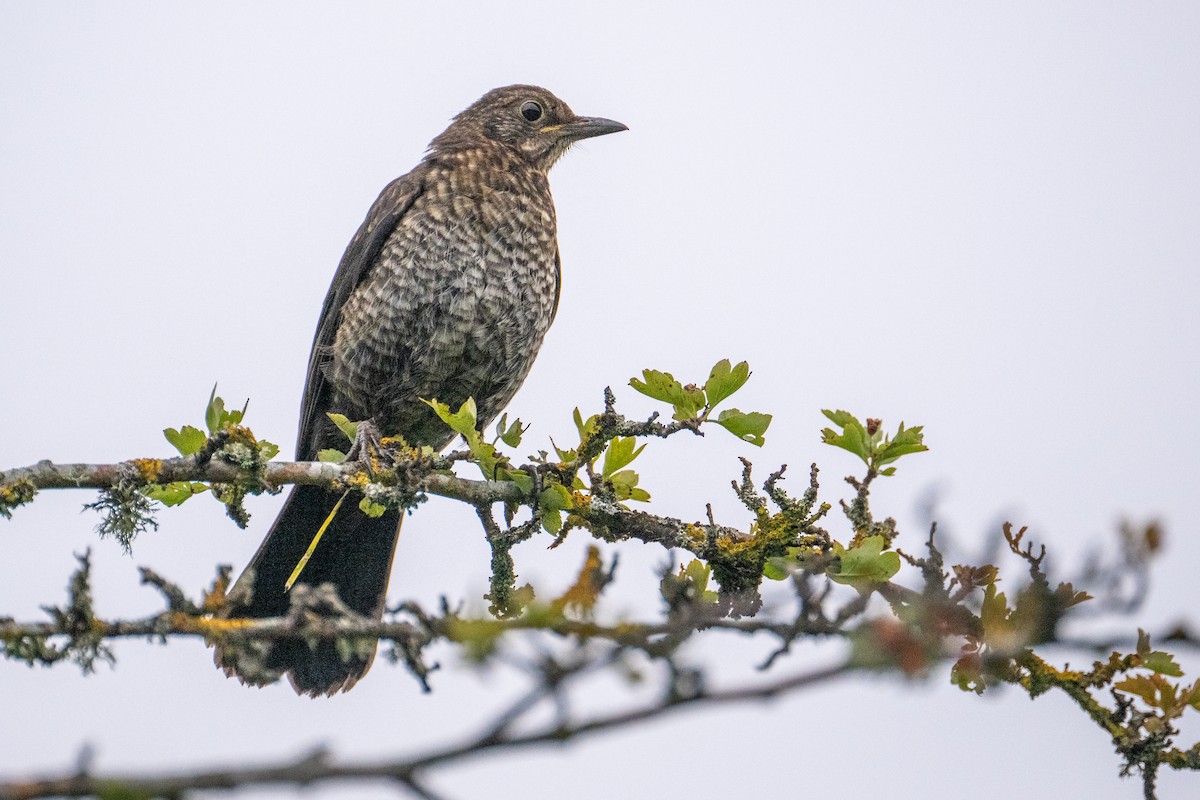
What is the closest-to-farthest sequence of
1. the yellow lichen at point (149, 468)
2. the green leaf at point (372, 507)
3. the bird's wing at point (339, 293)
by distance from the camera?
the yellow lichen at point (149, 468) → the green leaf at point (372, 507) → the bird's wing at point (339, 293)

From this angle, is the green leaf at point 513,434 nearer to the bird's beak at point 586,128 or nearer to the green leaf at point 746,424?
the green leaf at point 746,424

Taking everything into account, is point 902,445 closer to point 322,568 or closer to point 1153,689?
point 1153,689

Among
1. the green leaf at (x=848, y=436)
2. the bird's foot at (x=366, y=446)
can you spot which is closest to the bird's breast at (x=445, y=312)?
the bird's foot at (x=366, y=446)

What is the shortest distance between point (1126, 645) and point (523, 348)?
423 centimetres

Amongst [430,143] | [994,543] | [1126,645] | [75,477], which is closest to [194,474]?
[75,477]

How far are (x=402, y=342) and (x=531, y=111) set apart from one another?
1.89 m

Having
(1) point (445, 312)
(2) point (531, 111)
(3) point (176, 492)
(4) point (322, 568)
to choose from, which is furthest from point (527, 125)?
(3) point (176, 492)

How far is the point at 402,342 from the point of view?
5.16 m

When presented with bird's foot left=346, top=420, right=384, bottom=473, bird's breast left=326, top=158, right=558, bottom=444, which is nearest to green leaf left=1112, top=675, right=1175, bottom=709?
bird's foot left=346, top=420, right=384, bottom=473

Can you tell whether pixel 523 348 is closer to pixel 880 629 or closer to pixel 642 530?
pixel 642 530

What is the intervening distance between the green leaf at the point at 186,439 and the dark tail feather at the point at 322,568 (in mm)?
1216

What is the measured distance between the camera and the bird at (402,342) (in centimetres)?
511

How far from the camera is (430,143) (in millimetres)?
6336

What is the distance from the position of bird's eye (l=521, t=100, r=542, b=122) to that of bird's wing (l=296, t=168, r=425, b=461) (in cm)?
105
